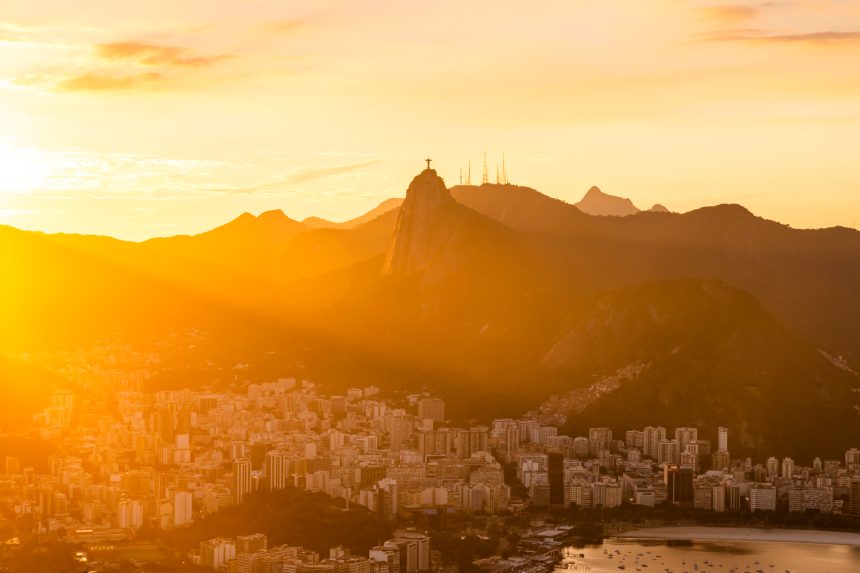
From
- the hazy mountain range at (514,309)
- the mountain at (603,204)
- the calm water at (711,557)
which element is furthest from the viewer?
the mountain at (603,204)

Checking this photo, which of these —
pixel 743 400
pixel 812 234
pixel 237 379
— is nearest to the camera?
pixel 743 400

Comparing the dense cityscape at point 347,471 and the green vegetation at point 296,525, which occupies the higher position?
the dense cityscape at point 347,471

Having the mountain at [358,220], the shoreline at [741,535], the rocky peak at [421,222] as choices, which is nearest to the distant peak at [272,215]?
the mountain at [358,220]

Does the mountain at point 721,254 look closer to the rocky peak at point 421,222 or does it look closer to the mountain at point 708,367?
the rocky peak at point 421,222

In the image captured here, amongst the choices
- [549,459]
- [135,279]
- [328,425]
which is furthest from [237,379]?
[135,279]

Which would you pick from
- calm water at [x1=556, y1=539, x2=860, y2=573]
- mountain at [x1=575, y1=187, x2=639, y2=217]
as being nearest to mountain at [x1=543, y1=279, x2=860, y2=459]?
calm water at [x1=556, y1=539, x2=860, y2=573]

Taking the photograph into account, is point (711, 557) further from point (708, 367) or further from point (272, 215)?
point (272, 215)

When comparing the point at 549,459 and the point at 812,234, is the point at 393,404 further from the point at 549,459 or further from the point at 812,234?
the point at 812,234
